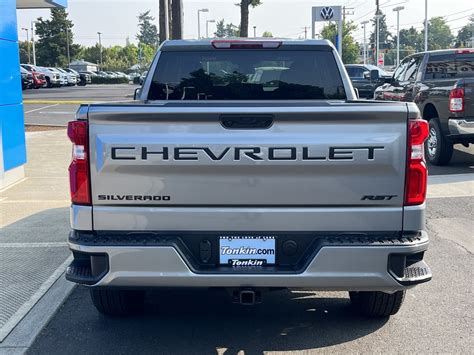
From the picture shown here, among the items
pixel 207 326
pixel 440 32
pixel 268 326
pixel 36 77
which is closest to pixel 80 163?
pixel 207 326

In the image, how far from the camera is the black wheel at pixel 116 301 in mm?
4387

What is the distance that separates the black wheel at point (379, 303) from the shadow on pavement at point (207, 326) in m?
0.08

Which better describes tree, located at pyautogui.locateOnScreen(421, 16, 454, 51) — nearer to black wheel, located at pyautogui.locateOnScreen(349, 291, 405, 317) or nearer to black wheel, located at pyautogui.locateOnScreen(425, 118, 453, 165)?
black wheel, located at pyautogui.locateOnScreen(425, 118, 453, 165)

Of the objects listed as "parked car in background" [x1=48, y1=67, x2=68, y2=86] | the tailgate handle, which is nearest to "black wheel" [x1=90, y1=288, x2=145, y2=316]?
the tailgate handle

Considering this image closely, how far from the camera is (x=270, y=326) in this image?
14.7ft

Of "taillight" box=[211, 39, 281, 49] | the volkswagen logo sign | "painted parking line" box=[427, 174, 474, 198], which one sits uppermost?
the volkswagen logo sign

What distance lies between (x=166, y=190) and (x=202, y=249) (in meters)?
0.42

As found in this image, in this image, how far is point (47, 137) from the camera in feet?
52.0

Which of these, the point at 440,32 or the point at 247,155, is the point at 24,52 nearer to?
the point at 440,32

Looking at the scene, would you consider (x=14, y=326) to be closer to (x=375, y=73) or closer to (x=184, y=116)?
(x=184, y=116)

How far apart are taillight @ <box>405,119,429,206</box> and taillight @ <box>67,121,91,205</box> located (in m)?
1.88

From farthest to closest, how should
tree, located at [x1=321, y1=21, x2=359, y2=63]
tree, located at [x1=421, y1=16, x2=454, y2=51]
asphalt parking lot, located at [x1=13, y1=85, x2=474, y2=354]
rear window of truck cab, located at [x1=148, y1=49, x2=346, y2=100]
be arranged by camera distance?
tree, located at [x1=421, y1=16, x2=454, y2=51] < tree, located at [x1=321, y1=21, x2=359, y2=63] < rear window of truck cab, located at [x1=148, y1=49, x2=346, y2=100] < asphalt parking lot, located at [x1=13, y1=85, x2=474, y2=354]

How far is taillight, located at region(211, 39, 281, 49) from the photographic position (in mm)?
5293

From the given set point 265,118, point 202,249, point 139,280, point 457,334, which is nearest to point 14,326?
point 139,280
